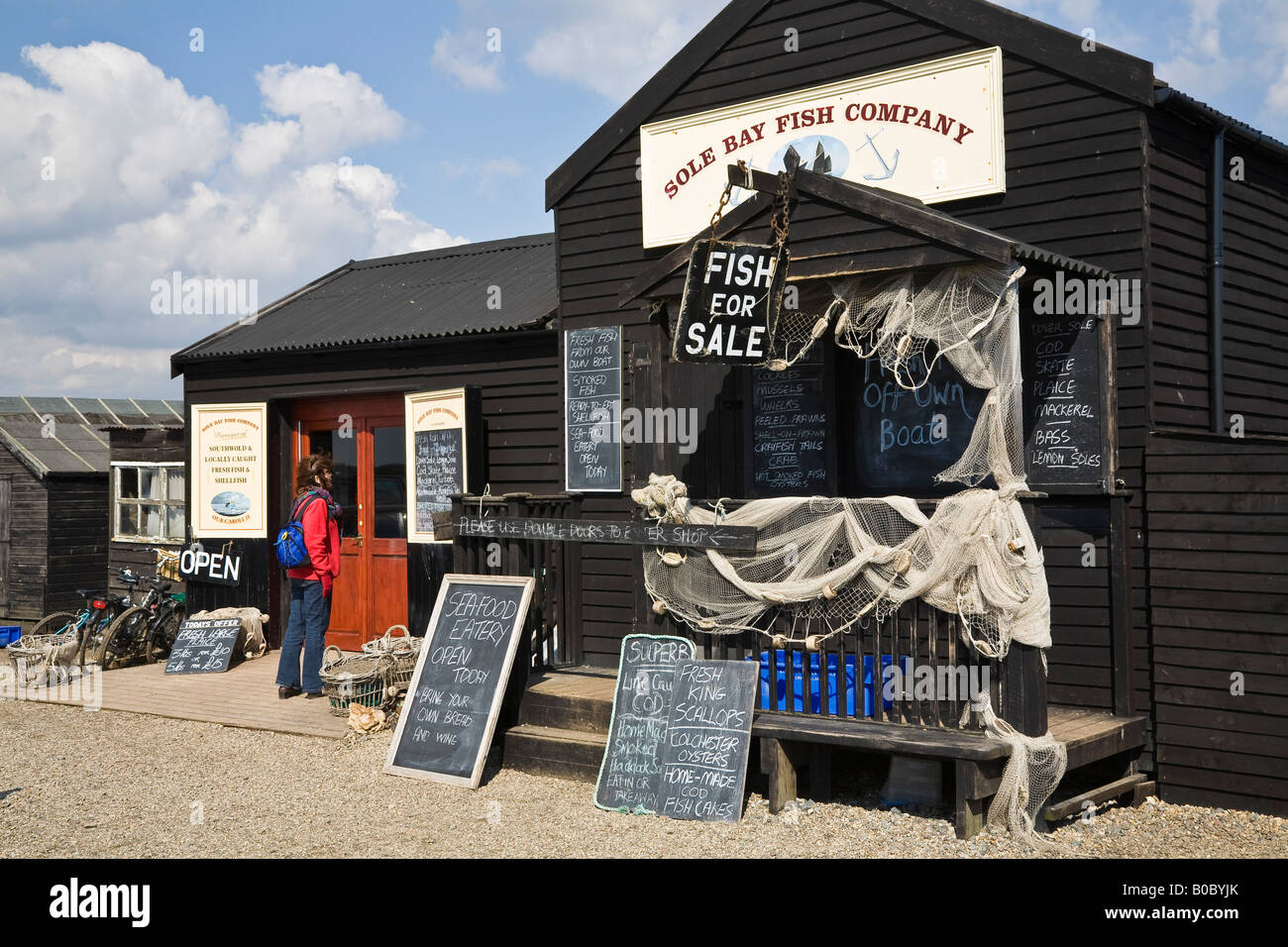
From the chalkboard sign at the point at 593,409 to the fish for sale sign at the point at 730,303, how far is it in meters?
2.94

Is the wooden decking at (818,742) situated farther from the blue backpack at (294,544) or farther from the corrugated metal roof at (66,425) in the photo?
the corrugated metal roof at (66,425)

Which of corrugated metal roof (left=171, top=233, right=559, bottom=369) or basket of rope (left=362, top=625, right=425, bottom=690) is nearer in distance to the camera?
basket of rope (left=362, top=625, right=425, bottom=690)

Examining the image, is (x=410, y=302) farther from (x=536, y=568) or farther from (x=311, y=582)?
(x=536, y=568)

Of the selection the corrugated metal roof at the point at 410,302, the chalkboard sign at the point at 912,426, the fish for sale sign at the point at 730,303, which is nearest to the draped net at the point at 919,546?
the fish for sale sign at the point at 730,303

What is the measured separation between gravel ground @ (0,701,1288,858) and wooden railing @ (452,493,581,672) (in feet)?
3.79

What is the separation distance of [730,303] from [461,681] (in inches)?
120

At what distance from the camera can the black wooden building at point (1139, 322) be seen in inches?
253

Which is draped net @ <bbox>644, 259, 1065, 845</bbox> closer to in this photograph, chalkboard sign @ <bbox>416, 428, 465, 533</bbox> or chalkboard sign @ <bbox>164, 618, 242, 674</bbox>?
chalkboard sign @ <bbox>416, 428, 465, 533</bbox>

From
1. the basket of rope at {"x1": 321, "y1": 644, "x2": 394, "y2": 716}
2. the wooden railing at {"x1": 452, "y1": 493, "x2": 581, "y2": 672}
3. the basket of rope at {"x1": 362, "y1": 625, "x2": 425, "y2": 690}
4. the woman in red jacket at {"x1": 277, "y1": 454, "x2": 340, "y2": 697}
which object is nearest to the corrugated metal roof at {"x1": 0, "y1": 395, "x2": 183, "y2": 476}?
the woman in red jacket at {"x1": 277, "y1": 454, "x2": 340, "y2": 697}

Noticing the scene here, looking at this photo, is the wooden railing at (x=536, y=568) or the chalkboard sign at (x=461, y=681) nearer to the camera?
the chalkboard sign at (x=461, y=681)

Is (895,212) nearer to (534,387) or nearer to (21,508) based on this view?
(534,387)

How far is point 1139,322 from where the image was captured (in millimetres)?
6945

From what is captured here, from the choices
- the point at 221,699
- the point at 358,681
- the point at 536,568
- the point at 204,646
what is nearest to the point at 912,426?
the point at 536,568

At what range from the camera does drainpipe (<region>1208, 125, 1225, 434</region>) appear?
739cm
